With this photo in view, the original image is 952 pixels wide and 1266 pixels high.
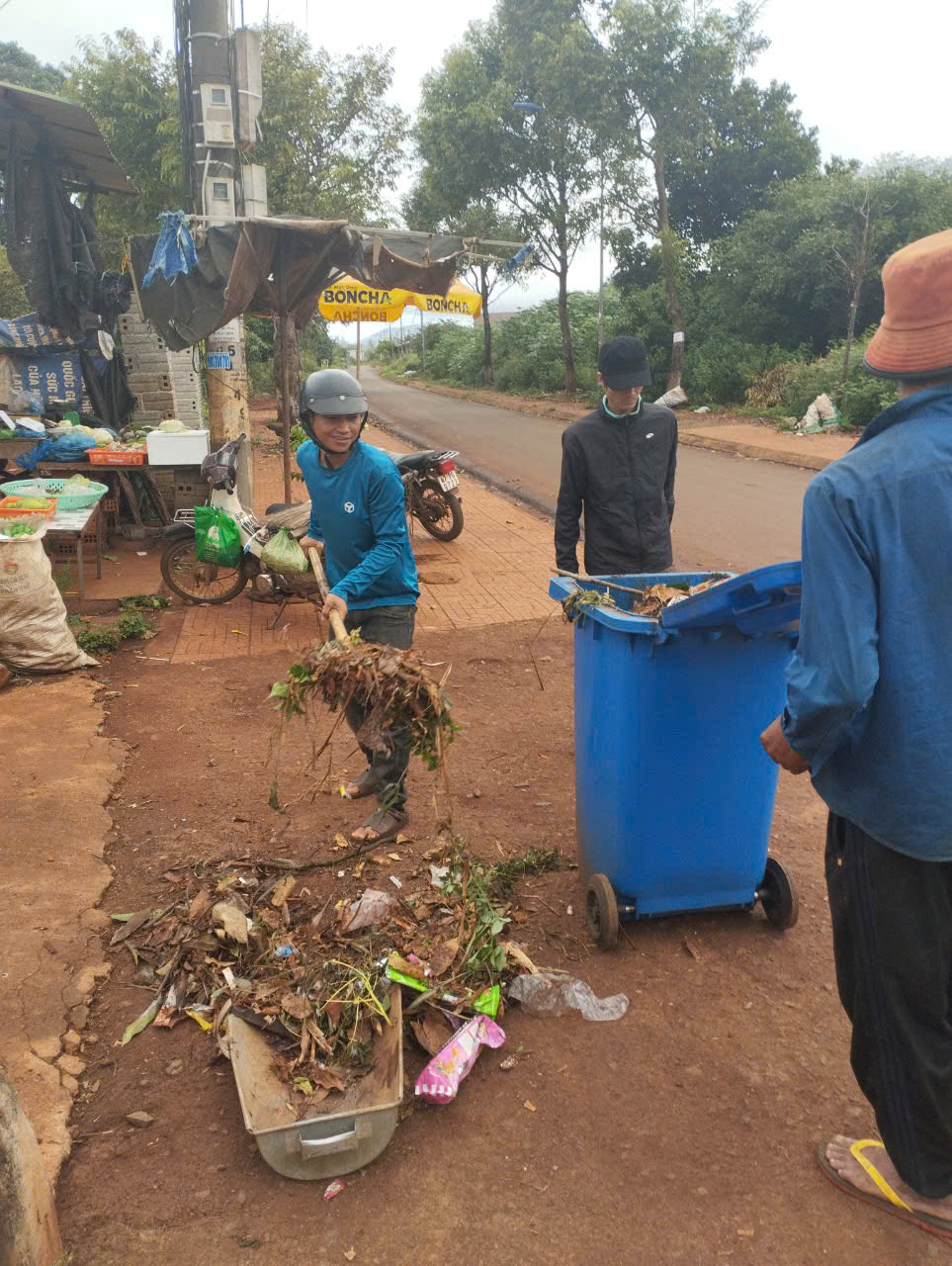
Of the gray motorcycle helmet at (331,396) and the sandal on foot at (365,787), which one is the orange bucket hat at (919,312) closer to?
the gray motorcycle helmet at (331,396)

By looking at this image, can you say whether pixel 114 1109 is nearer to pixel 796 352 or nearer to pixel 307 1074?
pixel 307 1074

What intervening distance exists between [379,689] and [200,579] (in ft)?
17.2

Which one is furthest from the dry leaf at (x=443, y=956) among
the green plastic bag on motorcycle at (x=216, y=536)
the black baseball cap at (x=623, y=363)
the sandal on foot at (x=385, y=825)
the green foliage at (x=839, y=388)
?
the green foliage at (x=839, y=388)

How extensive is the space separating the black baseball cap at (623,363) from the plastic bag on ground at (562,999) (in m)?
2.54

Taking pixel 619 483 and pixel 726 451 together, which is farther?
pixel 726 451

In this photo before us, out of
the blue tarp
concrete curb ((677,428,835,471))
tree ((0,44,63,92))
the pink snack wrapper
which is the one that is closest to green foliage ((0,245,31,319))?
tree ((0,44,63,92))

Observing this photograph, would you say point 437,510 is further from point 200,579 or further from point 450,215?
point 450,215

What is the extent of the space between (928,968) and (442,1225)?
127 cm

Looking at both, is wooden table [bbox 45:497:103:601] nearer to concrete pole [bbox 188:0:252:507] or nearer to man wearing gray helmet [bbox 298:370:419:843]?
concrete pole [bbox 188:0:252:507]

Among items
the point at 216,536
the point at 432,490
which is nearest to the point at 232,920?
the point at 216,536

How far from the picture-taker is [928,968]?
2.04 m

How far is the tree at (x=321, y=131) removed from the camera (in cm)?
1941

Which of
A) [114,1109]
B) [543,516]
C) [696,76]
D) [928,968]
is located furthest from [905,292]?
[696,76]

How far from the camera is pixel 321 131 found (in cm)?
2125
